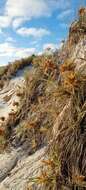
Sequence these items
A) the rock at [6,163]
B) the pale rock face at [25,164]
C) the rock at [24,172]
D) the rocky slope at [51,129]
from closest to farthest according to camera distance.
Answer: the rocky slope at [51,129] < the pale rock face at [25,164] < the rock at [24,172] < the rock at [6,163]

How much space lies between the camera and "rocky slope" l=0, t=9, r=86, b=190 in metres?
5.22

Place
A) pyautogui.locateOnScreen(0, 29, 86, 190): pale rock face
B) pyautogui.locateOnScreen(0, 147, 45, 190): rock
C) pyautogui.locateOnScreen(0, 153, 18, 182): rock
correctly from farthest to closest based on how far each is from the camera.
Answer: pyautogui.locateOnScreen(0, 153, 18, 182): rock → pyautogui.locateOnScreen(0, 147, 45, 190): rock → pyautogui.locateOnScreen(0, 29, 86, 190): pale rock face

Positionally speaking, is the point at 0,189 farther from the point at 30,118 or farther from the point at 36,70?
the point at 36,70

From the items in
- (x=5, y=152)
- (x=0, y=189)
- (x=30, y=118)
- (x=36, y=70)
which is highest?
(x=36, y=70)

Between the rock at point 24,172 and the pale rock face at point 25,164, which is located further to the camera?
the rock at point 24,172

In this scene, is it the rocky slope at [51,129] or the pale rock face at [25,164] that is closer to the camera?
the rocky slope at [51,129]

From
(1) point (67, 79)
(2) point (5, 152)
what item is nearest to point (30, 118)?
(2) point (5, 152)

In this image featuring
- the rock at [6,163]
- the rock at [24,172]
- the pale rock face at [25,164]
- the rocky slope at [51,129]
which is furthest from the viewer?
the rock at [6,163]

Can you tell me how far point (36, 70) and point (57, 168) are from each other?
10.6 feet

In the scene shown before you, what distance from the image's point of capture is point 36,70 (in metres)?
8.16

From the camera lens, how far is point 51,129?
5.98 metres

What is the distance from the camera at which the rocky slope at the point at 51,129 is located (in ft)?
17.1

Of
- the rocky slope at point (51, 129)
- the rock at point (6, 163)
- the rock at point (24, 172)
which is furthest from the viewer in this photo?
the rock at point (6, 163)

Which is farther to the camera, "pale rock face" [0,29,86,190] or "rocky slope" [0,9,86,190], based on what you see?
"pale rock face" [0,29,86,190]
